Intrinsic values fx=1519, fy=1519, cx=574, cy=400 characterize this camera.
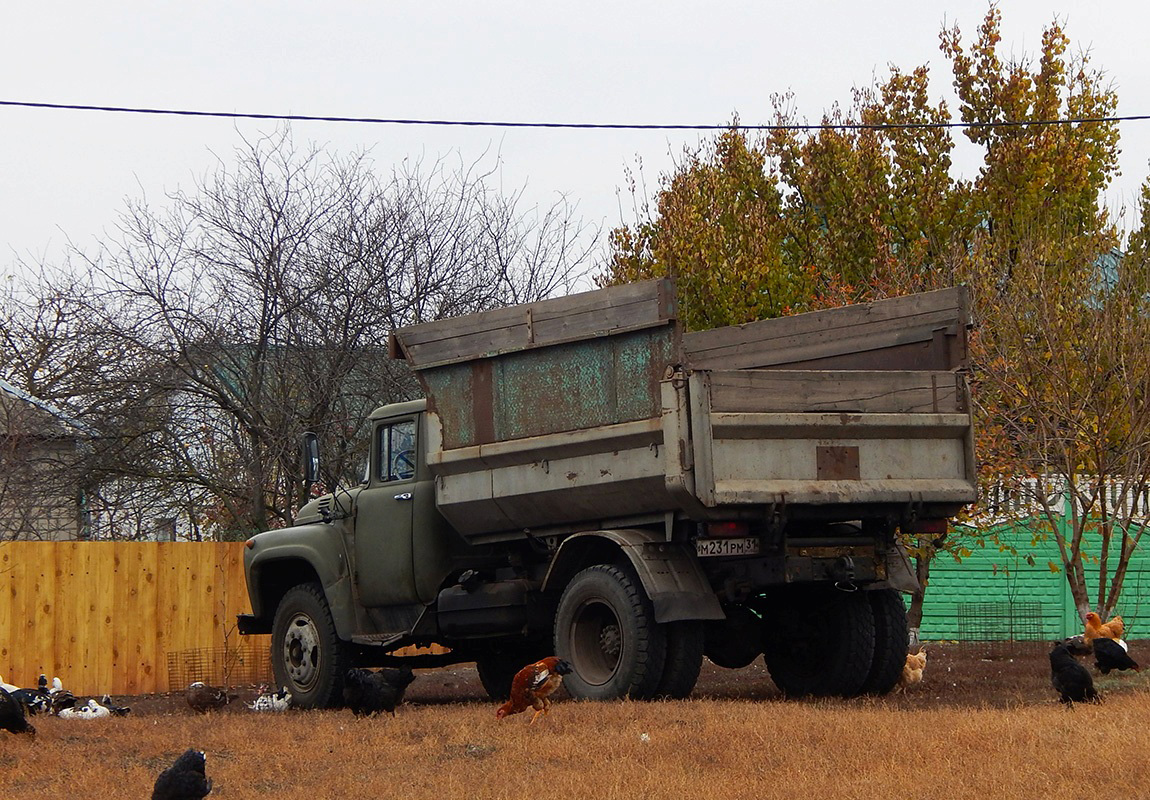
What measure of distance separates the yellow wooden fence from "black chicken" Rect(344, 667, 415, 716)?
6.48 metres

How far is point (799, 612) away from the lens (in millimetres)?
11875

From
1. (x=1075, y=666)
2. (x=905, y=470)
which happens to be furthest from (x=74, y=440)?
(x=1075, y=666)

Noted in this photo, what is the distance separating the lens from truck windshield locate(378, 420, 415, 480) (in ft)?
41.0

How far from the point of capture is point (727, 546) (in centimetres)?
1045

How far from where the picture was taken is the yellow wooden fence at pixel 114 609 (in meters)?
16.1

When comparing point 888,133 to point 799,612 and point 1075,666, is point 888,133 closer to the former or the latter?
point 799,612

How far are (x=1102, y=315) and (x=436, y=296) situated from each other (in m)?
8.42

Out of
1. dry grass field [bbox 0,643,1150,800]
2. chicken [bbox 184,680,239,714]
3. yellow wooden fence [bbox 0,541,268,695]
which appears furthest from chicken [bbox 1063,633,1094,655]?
yellow wooden fence [bbox 0,541,268,695]

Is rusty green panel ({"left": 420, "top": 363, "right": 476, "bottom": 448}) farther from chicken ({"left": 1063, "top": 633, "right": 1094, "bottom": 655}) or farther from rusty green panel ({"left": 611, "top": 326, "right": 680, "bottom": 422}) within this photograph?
chicken ({"left": 1063, "top": 633, "right": 1094, "bottom": 655})

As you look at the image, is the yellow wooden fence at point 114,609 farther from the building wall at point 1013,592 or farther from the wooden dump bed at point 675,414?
the building wall at point 1013,592

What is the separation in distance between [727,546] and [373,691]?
8.94 feet

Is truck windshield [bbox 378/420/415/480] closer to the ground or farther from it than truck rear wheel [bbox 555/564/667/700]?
farther from it

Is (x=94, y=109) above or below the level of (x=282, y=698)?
above

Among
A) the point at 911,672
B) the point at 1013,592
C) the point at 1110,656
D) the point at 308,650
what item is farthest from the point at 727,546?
the point at 1013,592
